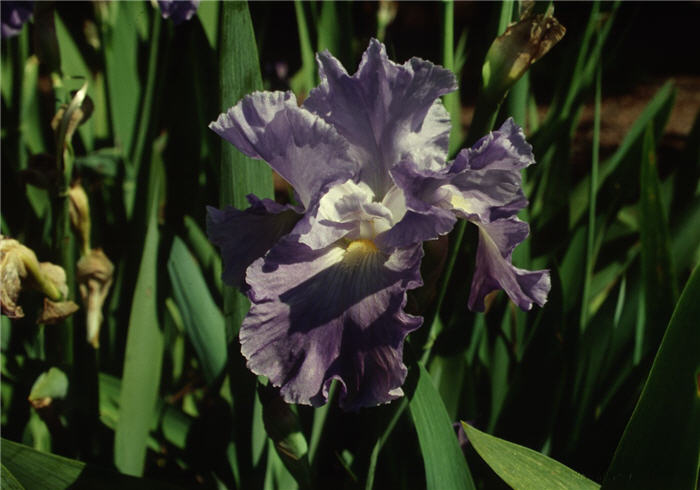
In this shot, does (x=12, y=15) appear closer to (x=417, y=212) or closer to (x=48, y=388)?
(x=48, y=388)

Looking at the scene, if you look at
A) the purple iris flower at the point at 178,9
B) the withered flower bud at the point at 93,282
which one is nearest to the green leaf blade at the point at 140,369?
the withered flower bud at the point at 93,282

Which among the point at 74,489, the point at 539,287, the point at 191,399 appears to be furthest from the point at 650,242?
the point at 191,399

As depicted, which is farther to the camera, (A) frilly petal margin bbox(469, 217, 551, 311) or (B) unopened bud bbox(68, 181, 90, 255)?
(B) unopened bud bbox(68, 181, 90, 255)

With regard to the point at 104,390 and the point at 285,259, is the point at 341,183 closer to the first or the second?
the point at 285,259

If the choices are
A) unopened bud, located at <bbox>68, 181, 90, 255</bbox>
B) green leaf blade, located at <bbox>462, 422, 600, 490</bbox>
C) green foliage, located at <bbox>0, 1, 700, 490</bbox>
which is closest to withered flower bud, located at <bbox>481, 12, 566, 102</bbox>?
green foliage, located at <bbox>0, 1, 700, 490</bbox>

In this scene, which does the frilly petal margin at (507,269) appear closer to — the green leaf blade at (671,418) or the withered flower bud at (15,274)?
the green leaf blade at (671,418)

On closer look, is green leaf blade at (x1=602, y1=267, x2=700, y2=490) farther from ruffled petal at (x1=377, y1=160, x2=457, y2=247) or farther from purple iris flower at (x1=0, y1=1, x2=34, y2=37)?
purple iris flower at (x1=0, y1=1, x2=34, y2=37)
